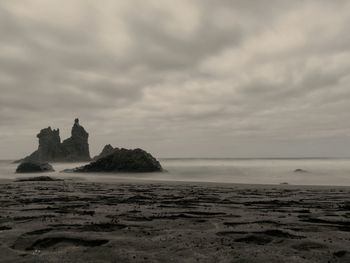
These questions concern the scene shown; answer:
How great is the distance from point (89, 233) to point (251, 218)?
214 inches

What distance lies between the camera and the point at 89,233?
9711mm

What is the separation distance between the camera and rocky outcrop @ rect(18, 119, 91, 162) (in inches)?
7259

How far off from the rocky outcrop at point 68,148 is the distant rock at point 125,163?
10839cm

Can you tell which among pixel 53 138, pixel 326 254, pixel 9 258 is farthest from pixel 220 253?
pixel 53 138

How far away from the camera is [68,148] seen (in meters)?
188

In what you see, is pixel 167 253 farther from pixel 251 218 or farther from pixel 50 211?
pixel 50 211

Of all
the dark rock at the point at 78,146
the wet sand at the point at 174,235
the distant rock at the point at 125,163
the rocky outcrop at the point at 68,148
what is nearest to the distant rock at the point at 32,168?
the distant rock at the point at 125,163

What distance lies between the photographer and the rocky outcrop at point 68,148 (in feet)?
605

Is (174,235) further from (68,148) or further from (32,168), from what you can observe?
(68,148)

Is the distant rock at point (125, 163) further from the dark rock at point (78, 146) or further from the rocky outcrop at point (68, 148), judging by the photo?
the dark rock at point (78, 146)

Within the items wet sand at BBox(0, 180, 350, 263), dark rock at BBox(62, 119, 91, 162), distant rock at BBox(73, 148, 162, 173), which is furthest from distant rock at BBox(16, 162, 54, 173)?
dark rock at BBox(62, 119, 91, 162)

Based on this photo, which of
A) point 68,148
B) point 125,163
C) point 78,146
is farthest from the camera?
point 68,148

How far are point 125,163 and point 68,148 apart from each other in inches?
4788

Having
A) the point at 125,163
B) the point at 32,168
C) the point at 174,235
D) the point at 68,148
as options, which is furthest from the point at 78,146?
the point at 174,235
